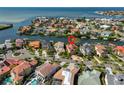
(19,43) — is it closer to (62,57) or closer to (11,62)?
(11,62)

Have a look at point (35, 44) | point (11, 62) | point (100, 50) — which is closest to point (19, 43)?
point (35, 44)

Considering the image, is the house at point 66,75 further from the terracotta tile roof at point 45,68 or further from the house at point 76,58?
the house at point 76,58

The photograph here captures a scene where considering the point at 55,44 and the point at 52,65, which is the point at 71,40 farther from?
the point at 52,65

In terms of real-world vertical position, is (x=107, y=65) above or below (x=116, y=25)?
below

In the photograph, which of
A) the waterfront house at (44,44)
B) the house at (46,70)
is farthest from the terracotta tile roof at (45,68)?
the waterfront house at (44,44)

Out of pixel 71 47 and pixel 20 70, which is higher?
pixel 71 47

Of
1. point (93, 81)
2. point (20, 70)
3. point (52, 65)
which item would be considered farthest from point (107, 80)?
point (20, 70)
